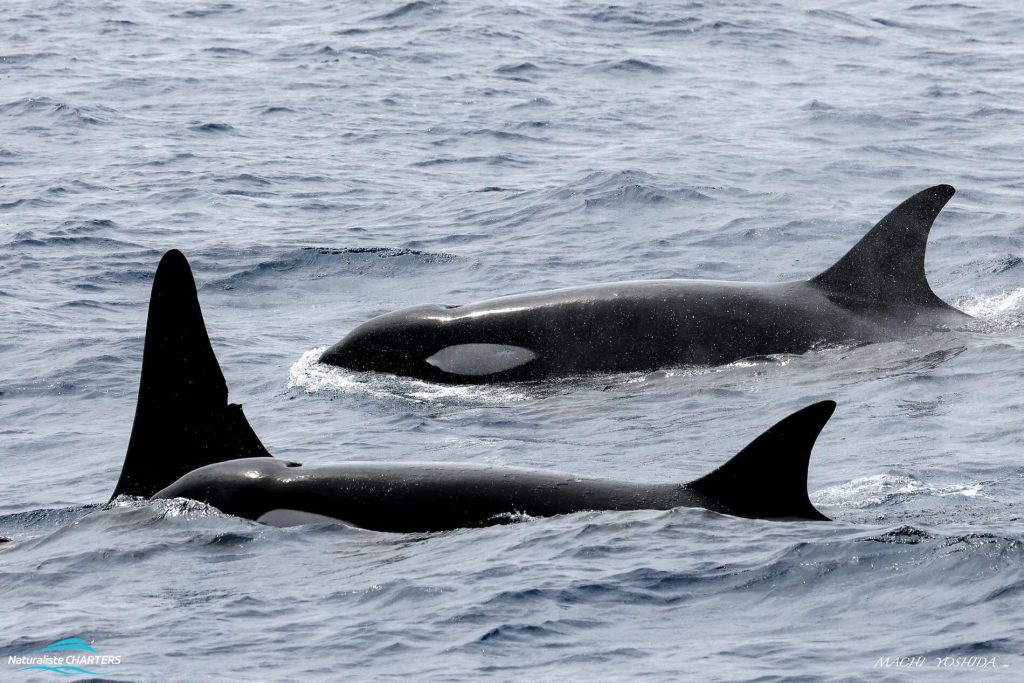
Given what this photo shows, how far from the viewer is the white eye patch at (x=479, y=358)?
1535 cm

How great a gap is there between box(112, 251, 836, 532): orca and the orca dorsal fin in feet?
20.9

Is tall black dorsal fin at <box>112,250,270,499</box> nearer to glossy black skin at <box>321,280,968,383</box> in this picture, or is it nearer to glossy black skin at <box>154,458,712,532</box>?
glossy black skin at <box>154,458,712,532</box>

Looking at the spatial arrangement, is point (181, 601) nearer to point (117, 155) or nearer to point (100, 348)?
point (100, 348)

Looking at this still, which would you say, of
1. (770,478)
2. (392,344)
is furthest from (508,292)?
(770,478)

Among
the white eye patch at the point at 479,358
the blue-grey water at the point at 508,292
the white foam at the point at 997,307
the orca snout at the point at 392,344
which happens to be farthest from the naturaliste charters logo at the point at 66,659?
the white foam at the point at 997,307

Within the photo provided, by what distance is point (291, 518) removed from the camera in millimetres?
9930

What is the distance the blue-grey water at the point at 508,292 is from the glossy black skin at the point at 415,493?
17cm

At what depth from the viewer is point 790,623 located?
8.20m

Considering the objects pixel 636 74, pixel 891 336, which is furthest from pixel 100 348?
pixel 636 74

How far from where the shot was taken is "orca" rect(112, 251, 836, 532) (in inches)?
366

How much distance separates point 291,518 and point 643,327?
6.07 meters

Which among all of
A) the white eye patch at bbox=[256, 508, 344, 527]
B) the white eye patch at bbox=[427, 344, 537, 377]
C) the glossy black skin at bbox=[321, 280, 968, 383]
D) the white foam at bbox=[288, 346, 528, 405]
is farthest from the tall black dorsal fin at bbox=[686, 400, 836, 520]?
the white eye patch at bbox=[427, 344, 537, 377]

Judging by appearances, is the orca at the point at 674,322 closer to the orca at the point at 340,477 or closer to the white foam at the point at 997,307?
the white foam at the point at 997,307

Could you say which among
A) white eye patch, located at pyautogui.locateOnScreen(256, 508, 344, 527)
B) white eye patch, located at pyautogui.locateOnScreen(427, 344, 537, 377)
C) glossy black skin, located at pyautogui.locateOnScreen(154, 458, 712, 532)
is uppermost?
glossy black skin, located at pyautogui.locateOnScreen(154, 458, 712, 532)
